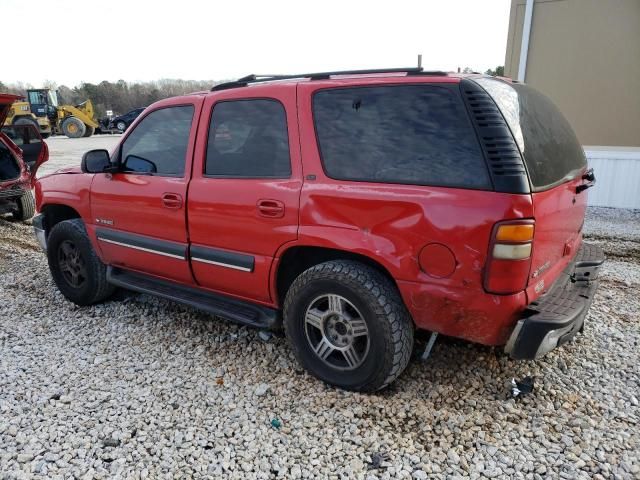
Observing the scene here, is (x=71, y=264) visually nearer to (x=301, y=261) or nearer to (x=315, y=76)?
(x=301, y=261)

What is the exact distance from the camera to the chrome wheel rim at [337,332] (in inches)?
114

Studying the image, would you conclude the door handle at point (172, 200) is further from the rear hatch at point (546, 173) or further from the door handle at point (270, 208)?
the rear hatch at point (546, 173)

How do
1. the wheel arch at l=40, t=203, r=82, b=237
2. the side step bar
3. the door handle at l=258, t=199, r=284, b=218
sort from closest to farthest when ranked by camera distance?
1. the door handle at l=258, t=199, r=284, b=218
2. the side step bar
3. the wheel arch at l=40, t=203, r=82, b=237

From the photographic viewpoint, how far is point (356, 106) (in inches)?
110

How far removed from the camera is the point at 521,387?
2.96 meters

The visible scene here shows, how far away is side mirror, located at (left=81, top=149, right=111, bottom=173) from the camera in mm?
3862

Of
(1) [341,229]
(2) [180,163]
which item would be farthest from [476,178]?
(2) [180,163]

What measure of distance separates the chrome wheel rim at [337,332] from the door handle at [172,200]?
1249mm

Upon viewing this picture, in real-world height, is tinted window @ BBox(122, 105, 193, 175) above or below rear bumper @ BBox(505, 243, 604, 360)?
above

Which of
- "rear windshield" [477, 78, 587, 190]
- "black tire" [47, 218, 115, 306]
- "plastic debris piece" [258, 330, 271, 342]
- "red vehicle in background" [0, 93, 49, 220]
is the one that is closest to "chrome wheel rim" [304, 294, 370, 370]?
"plastic debris piece" [258, 330, 271, 342]

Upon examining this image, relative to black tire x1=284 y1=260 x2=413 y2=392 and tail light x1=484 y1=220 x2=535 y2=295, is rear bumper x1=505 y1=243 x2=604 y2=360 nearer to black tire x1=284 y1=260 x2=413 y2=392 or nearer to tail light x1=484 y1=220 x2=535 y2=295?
tail light x1=484 y1=220 x2=535 y2=295

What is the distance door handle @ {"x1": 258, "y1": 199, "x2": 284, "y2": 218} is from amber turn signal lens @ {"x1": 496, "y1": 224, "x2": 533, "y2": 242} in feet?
4.20

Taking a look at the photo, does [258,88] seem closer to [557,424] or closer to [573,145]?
[573,145]

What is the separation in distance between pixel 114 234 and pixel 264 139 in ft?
5.53
